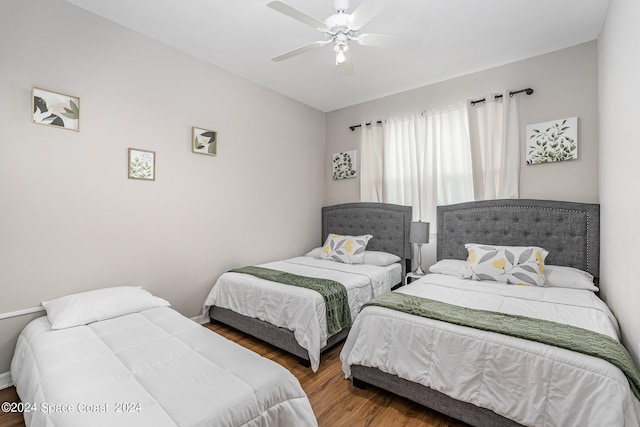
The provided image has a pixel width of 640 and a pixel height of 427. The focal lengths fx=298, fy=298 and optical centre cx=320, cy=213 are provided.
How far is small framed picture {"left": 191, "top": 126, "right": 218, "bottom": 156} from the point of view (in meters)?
3.09

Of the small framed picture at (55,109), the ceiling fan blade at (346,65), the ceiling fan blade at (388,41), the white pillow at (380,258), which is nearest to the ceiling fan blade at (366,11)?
the ceiling fan blade at (388,41)

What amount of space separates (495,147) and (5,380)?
4.63 metres

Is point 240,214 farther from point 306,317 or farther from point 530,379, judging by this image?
point 530,379

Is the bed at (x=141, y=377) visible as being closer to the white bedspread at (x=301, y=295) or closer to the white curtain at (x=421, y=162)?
the white bedspread at (x=301, y=295)

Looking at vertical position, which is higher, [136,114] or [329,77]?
[329,77]

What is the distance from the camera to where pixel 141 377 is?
136cm

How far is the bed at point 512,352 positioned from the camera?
1353mm

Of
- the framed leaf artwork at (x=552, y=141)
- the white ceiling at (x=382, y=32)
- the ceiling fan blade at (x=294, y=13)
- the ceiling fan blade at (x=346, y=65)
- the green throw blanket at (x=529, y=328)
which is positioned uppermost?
the white ceiling at (x=382, y=32)

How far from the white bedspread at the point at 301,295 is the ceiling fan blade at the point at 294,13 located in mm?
1974

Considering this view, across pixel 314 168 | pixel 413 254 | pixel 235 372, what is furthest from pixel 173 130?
pixel 413 254

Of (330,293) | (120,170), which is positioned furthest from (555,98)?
(120,170)

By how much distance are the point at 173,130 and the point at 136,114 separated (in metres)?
0.34

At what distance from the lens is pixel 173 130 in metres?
2.94

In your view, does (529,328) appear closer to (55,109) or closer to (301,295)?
(301,295)
